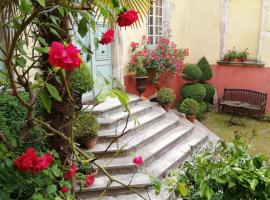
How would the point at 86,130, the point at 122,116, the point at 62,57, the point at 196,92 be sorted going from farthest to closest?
the point at 196,92 → the point at 122,116 → the point at 86,130 → the point at 62,57

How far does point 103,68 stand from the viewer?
716 cm

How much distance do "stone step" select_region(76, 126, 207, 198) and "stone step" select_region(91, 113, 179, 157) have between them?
26cm

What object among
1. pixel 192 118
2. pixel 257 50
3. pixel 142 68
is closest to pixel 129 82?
pixel 142 68

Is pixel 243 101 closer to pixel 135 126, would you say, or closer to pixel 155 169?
pixel 135 126

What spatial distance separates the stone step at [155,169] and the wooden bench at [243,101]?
2.12m

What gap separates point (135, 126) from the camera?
5922 millimetres

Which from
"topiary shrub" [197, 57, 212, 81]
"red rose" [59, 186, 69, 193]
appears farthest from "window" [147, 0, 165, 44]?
"red rose" [59, 186, 69, 193]

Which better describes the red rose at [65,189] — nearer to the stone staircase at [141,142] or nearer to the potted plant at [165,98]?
the stone staircase at [141,142]

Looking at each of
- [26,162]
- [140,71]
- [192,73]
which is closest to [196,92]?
[192,73]

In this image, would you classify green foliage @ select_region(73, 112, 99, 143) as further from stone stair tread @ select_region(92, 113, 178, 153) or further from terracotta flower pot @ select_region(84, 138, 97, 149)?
stone stair tread @ select_region(92, 113, 178, 153)

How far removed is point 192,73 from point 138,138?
→ 11.6 feet

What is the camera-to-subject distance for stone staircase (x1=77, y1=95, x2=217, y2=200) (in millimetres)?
4570

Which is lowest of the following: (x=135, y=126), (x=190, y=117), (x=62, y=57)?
(x=190, y=117)

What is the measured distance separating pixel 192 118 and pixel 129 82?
185 cm
